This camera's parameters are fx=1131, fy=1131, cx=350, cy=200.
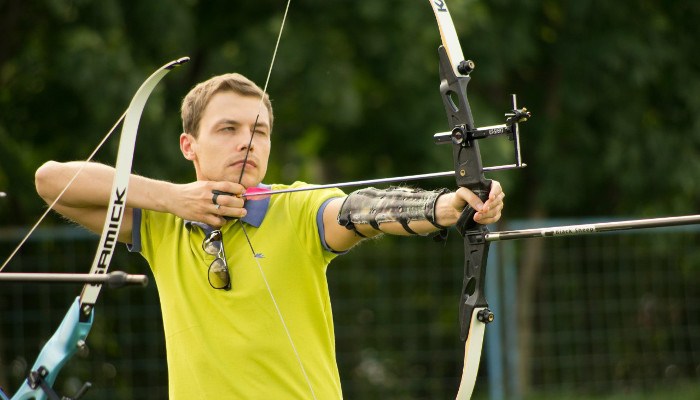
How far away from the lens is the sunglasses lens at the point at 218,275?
9.31ft

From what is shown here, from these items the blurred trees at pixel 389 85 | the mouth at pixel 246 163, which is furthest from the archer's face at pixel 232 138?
the blurred trees at pixel 389 85

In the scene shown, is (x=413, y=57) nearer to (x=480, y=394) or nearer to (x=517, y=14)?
(x=517, y=14)

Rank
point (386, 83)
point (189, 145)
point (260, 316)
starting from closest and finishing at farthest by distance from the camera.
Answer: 1. point (260, 316)
2. point (189, 145)
3. point (386, 83)

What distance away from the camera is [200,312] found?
2881 mm

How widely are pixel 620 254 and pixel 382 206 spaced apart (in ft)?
15.9

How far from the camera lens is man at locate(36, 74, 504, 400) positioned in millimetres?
2777

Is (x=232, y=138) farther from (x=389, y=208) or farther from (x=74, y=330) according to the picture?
(x=74, y=330)

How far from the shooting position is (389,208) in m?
2.72

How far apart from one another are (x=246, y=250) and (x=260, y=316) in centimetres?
18

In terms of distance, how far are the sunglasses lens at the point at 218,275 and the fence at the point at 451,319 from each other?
387 cm

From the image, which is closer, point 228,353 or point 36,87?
point 228,353

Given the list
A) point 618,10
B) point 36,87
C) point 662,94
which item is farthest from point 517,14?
point 36,87

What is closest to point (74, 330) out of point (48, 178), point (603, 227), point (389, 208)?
point (48, 178)

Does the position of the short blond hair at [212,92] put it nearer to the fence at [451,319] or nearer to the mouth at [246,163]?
the mouth at [246,163]
